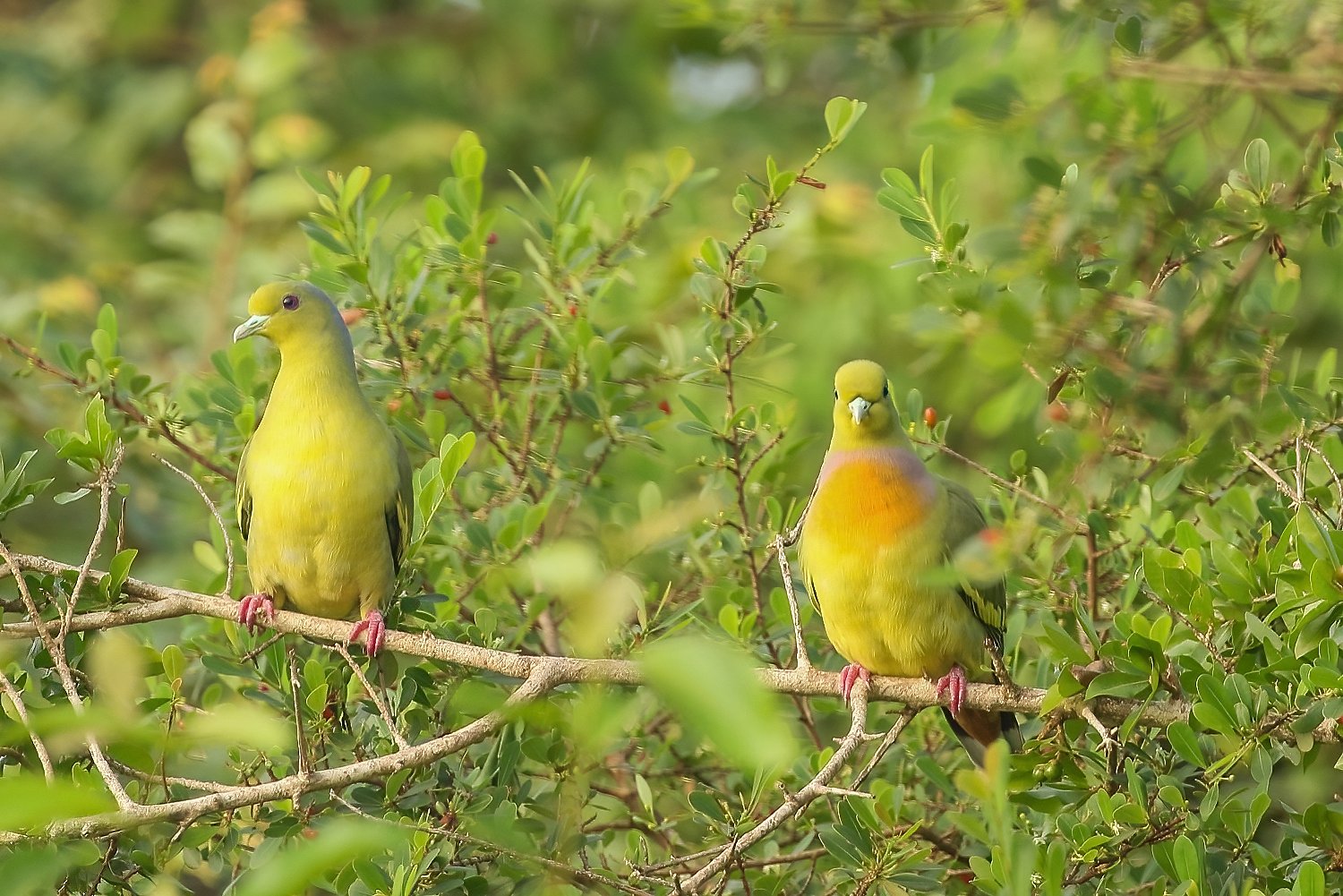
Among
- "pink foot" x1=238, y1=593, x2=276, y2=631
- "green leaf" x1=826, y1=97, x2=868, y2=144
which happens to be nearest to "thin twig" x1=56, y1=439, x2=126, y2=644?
"pink foot" x1=238, y1=593, x2=276, y2=631

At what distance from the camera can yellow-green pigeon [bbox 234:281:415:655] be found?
155 inches

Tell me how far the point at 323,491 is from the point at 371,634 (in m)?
0.55

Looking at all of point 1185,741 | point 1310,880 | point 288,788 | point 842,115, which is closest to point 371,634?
point 288,788

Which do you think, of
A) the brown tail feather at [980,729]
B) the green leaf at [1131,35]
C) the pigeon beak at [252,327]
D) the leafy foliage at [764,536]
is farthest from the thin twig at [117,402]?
the green leaf at [1131,35]

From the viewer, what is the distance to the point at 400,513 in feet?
13.4

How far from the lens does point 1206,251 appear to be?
224 centimetres

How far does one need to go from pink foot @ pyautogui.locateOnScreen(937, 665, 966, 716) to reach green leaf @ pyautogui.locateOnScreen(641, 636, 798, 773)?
102 inches

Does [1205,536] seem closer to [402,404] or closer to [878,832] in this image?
[878,832]

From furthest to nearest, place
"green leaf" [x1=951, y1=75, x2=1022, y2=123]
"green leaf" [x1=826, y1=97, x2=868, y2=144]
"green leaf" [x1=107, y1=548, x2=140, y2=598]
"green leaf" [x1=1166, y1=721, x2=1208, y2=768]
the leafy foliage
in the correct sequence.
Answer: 1. "green leaf" [x1=826, y1=97, x2=868, y2=144]
2. "green leaf" [x1=107, y1=548, x2=140, y2=598]
3. "green leaf" [x1=1166, y1=721, x2=1208, y2=768]
4. "green leaf" [x1=951, y1=75, x2=1022, y2=123]
5. the leafy foliage

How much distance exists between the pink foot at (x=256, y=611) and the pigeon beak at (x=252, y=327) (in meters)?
0.94

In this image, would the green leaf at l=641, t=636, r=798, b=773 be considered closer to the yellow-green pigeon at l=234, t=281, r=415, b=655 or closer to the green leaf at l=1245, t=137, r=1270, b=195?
the green leaf at l=1245, t=137, r=1270, b=195

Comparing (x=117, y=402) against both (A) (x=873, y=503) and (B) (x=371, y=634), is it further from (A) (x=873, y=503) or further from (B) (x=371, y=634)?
(A) (x=873, y=503)

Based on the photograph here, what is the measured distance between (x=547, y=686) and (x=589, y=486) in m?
1.29

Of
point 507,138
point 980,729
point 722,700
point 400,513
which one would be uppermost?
point 722,700
